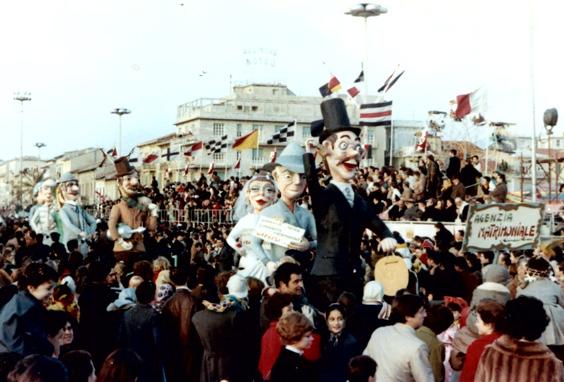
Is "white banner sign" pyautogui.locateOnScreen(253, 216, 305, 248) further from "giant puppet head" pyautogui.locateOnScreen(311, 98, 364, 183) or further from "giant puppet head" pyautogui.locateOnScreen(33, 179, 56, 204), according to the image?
"giant puppet head" pyautogui.locateOnScreen(33, 179, 56, 204)

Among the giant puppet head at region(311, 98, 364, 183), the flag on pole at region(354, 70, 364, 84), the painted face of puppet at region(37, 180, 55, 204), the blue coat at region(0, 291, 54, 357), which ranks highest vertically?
the flag on pole at region(354, 70, 364, 84)

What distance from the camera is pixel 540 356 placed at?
22.4ft

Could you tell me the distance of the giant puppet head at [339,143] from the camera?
12133mm

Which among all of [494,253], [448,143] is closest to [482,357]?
[494,253]

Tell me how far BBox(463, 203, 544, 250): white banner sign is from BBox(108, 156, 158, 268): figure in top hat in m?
5.45

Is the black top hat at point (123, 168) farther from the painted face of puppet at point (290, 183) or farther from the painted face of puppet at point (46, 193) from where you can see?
the painted face of puppet at point (290, 183)

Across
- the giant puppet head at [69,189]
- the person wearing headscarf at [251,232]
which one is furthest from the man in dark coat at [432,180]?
the person wearing headscarf at [251,232]

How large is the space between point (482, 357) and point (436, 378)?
117 cm

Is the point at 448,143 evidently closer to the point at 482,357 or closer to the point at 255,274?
the point at 255,274

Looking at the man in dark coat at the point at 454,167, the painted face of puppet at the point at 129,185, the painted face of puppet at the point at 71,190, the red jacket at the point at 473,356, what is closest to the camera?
the red jacket at the point at 473,356

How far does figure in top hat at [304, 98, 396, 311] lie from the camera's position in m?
11.8

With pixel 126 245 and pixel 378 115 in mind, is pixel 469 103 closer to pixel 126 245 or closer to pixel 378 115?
pixel 378 115

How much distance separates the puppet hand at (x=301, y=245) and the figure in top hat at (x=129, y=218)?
449 cm

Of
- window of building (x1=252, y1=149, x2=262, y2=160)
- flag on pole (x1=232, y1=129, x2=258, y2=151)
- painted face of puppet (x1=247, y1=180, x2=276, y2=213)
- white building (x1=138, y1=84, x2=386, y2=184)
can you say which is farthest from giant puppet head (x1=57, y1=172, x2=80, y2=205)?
window of building (x1=252, y1=149, x2=262, y2=160)
